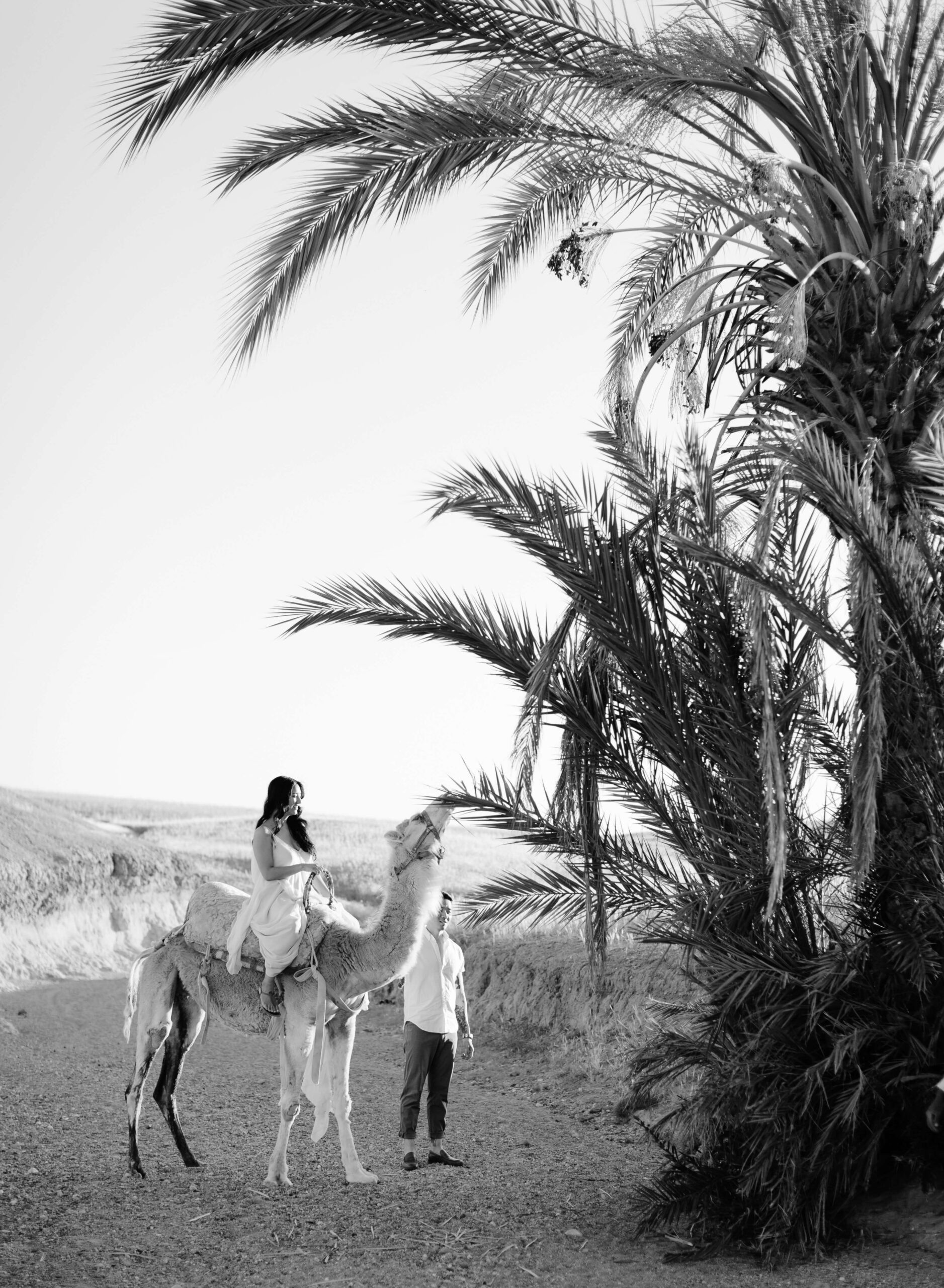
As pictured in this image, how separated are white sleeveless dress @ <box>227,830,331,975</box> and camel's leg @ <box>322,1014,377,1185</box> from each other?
26.4 inches

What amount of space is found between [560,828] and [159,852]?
52.7 ft

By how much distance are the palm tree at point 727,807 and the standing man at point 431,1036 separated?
0.65m

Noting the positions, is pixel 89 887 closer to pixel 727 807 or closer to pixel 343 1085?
pixel 343 1085

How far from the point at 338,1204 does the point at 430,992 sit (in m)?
1.62

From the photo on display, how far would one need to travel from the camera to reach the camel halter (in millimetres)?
8305

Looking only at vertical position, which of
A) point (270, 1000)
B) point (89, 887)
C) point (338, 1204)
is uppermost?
point (270, 1000)

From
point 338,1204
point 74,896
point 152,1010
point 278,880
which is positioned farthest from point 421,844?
point 74,896

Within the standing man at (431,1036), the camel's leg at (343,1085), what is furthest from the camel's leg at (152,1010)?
the standing man at (431,1036)

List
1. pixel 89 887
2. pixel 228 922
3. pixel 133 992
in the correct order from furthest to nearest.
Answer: pixel 89 887
pixel 133 992
pixel 228 922

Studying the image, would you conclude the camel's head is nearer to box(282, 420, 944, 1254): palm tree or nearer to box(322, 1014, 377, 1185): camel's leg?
box(282, 420, 944, 1254): palm tree

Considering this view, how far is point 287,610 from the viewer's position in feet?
27.5

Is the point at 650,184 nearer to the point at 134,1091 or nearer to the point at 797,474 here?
the point at 797,474

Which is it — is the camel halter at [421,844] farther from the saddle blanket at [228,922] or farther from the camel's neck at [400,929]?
the saddle blanket at [228,922]

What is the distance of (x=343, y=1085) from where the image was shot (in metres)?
8.56
